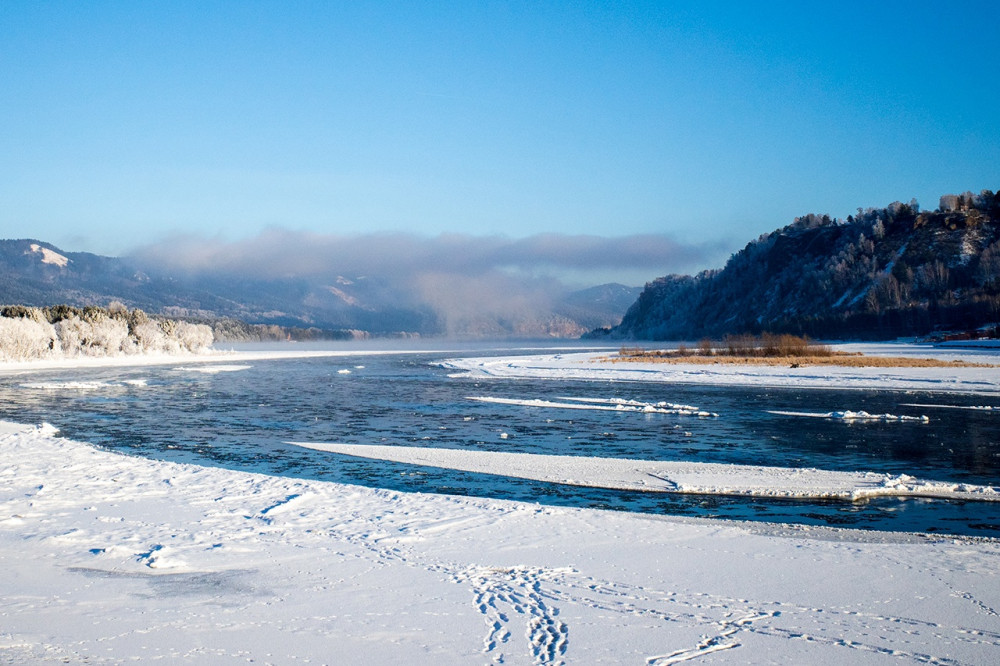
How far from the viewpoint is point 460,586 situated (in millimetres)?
Answer: 9414

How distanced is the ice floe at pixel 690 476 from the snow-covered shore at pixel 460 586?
3.27 meters

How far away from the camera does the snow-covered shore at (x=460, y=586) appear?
293 inches

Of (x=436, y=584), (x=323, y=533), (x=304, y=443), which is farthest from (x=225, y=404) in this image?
(x=436, y=584)

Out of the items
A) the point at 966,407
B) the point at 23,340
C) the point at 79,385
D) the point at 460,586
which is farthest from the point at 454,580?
the point at 23,340

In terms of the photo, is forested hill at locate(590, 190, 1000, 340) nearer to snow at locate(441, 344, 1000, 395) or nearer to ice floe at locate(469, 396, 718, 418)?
snow at locate(441, 344, 1000, 395)

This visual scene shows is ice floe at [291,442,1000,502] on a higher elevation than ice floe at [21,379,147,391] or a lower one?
higher

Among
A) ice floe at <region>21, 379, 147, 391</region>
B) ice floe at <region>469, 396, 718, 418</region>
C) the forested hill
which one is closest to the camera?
ice floe at <region>469, 396, 718, 418</region>

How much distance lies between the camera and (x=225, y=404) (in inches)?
1407

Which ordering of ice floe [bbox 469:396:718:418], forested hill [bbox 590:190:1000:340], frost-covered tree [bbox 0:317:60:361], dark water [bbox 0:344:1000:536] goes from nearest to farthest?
1. dark water [bbox 0:344:1000:536]
2. ice floe [bbox 469:396:718:418]
3. frost-covered tree [bbox 0:317:60:361]
4. forested hill [bbox 590:190:1000:340]

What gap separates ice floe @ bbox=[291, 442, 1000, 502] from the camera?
612 inches

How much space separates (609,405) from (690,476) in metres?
16.9

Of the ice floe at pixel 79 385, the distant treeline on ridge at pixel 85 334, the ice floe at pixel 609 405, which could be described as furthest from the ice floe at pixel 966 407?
the distant treeline on ridge at pixel 85 334

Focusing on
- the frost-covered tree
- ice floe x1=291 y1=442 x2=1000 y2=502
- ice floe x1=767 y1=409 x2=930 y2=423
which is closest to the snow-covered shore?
ice floe x1=291 y1=442 x2=1000 y2=502

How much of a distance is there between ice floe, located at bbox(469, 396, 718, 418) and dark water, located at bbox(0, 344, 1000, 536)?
128 cm
